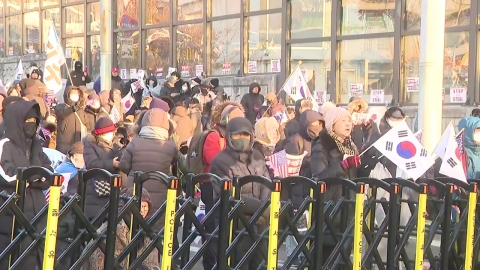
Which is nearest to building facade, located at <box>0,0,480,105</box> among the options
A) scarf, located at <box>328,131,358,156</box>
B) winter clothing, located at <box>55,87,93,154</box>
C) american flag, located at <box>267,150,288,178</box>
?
winter clothing, located at <box>55,87,93,154</box>

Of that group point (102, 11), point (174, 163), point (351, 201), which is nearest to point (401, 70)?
point (102, 11)

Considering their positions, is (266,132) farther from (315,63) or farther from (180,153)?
(315,63)

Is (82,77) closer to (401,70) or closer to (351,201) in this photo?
(401,70)

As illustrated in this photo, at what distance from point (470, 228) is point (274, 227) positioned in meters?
1.75

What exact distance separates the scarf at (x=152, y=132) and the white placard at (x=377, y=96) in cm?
996

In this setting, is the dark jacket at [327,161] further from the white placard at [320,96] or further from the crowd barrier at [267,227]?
the white placard at [320,96]

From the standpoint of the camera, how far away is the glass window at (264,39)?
67.6ft

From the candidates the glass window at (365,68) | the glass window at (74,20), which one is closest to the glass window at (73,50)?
the glass window at (74,20)

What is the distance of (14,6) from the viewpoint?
31.8 meters

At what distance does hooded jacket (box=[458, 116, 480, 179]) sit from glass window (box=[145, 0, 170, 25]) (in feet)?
49.5

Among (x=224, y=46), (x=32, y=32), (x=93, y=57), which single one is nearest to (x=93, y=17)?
(x=93, y=57)

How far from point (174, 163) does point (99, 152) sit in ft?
2.51

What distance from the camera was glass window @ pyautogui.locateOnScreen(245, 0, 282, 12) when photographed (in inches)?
810

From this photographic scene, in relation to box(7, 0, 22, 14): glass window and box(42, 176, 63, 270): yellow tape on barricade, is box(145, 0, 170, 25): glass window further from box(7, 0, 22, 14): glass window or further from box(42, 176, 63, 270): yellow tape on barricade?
box(42, 176, 63, 270): yellow tape on barricade
